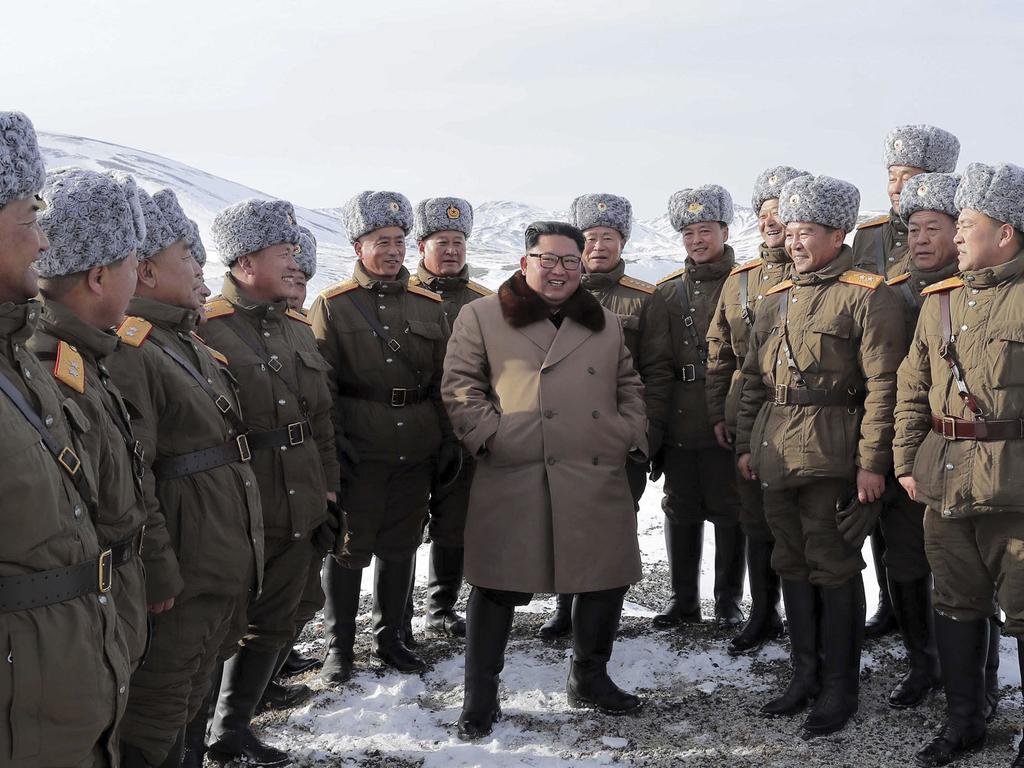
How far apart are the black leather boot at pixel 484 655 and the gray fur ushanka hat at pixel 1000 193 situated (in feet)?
8.38

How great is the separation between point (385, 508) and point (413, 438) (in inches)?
16.8

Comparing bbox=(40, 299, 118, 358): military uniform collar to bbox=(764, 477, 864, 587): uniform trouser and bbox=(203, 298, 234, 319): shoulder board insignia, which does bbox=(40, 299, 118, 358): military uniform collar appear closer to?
bbox=(203, 298, 234, 319): shoulder board insignia

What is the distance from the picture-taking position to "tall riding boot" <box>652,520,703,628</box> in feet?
18.7

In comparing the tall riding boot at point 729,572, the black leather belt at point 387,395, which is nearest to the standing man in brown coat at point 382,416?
the black leather belt at point 387,395

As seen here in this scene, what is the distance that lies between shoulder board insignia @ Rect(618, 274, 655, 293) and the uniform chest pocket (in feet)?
7.34

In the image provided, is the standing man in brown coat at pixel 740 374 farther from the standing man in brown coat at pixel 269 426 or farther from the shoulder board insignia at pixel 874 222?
the standing man in brown coat at pixel 269 426

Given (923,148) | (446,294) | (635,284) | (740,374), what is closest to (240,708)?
(446,294)

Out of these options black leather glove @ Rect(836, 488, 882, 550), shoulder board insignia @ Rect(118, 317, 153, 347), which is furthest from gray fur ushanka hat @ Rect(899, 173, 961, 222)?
shoulder board insignia @ Rect(118, 317, 153, 347)

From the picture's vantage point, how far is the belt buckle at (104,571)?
7.47 feet

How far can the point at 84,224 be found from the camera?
260 cm

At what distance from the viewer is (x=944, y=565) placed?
3.83m

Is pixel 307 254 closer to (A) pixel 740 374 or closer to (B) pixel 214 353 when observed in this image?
(B) pixel 214 353

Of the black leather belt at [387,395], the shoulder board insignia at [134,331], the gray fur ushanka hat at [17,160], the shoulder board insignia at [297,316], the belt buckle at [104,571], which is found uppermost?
the gray fur ushanka hat at [17,160]

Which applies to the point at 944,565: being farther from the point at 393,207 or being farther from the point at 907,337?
the point at 393,207
